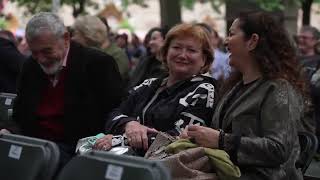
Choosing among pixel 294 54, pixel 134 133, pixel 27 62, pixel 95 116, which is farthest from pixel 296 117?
pixel 27 62

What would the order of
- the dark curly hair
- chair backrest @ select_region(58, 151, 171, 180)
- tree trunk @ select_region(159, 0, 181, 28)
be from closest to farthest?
chair backrest @ select_region(58, 151, 171, 180) < the dark curly hair < tree trunk @ select_region(159, 0, 181, 28)

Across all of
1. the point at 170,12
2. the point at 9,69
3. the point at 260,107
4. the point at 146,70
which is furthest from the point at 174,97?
the point at 170,12

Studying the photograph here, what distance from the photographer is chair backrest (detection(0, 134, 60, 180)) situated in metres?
3.38

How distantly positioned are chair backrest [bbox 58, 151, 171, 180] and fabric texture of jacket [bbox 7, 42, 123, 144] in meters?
1.58

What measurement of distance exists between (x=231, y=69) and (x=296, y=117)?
62 centimetres

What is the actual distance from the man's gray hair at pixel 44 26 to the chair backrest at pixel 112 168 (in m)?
1.50

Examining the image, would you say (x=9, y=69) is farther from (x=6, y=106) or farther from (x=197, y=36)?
(x=197, y=36)

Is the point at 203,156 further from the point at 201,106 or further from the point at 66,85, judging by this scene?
the point at 66,85

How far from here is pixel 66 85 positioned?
15.6 feet

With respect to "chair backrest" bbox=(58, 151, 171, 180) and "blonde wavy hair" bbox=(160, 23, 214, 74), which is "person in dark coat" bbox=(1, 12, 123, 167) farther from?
"chair backrest" bbox=(58, 151, 171, 180)

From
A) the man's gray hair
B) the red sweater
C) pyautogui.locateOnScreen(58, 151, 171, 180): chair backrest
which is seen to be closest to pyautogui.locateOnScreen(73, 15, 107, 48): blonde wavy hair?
the red sweater

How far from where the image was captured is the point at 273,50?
3791 millimetres

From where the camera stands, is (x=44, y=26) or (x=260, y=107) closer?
(x=260, y=107)

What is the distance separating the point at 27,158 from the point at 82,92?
1376 mm
